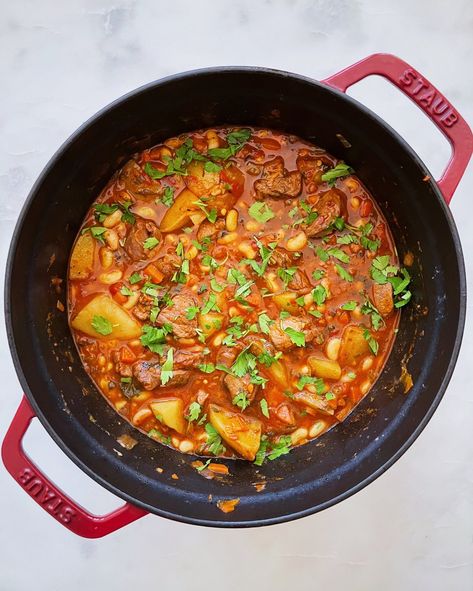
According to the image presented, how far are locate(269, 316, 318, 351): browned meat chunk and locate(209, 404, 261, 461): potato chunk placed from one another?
43 cm

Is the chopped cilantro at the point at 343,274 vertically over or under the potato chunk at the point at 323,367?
over

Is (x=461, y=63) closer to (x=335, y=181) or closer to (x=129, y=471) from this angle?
(x=335, y=181)

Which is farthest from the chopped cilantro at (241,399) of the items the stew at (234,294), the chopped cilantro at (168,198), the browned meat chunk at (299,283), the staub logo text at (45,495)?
the chopped cilantro at (168,198)

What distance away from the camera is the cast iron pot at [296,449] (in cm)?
316

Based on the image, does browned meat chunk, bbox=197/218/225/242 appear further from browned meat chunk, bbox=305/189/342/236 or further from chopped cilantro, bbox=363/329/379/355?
chopped cilantro, bbox=363/329/379/355

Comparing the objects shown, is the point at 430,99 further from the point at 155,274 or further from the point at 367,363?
the point at 155,274

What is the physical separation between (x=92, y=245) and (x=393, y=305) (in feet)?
5.53

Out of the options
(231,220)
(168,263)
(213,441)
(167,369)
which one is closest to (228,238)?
(231,220)

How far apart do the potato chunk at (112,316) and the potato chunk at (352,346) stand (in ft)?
3.62

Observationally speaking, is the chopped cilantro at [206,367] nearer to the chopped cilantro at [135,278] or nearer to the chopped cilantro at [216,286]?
the chopped cilantro at [216,286]

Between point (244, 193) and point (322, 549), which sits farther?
point (322, 549)

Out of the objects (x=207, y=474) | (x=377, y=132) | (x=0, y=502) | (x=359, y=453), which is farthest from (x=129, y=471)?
(x=377, y=132)

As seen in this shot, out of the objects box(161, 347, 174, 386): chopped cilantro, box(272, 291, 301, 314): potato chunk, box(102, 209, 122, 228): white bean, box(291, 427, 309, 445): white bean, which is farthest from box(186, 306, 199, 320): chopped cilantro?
box(291, 427, 309, 445): white bean

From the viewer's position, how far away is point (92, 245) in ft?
12.1
